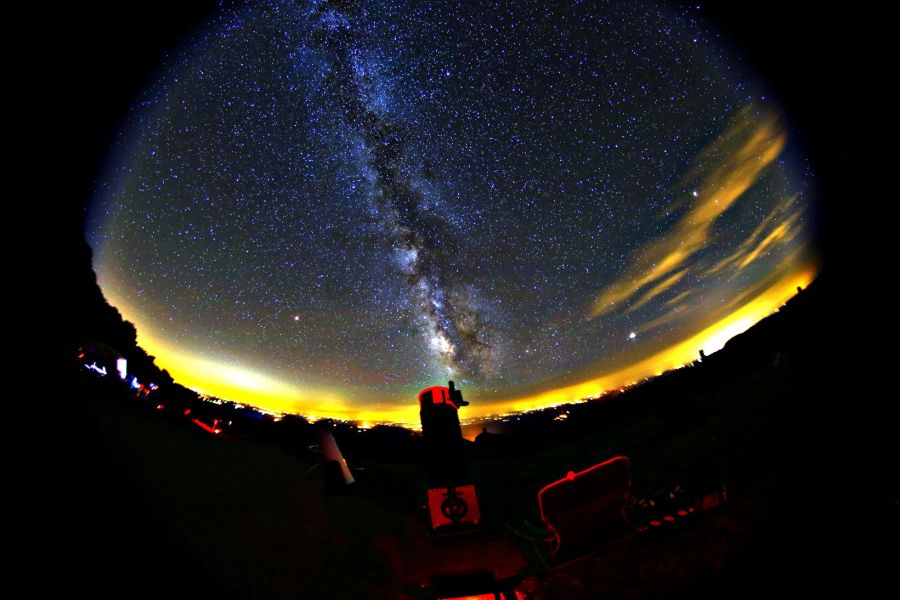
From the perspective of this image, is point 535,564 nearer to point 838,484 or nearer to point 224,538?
point 838,484

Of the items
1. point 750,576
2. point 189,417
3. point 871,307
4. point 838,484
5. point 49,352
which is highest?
point 189,417

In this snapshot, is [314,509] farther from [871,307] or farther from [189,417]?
[871,307]

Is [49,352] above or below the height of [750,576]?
above

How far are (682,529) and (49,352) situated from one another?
9044mm

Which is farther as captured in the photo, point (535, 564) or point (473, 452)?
point (473, 452)

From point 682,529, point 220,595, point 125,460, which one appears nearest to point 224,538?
point 220,595

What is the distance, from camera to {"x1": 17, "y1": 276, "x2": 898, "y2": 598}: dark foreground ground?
4043 mm

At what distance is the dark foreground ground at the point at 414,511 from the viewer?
4043mm

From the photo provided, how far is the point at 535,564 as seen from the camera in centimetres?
680

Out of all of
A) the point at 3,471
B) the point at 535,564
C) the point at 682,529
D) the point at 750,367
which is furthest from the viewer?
the point at 750,367

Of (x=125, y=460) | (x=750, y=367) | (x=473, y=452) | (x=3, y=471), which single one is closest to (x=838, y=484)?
(x=3, y=471)

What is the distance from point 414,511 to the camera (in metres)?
10.5

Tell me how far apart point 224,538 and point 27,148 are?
22.9ft

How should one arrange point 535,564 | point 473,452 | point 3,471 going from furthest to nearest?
point 473,452 → point 535,564 → point 3,471
